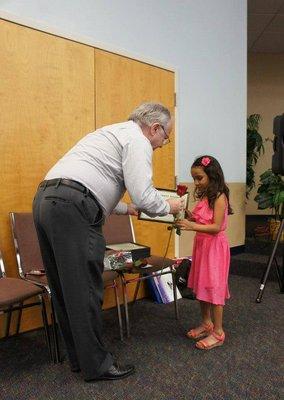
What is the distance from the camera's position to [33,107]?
101 inches

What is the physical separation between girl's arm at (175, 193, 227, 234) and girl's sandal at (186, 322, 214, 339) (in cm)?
66

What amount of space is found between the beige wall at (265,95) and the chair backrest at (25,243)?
5.57 meters

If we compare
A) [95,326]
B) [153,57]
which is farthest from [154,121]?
[153,57]

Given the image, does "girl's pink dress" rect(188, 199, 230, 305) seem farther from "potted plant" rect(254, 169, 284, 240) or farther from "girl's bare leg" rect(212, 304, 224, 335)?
"potted plant" rect(254, 169, 284, 240)

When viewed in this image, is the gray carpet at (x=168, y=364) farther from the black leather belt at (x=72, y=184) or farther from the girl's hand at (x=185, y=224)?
the black leather belt at (x=72, y=184)

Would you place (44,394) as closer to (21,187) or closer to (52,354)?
(52,354)

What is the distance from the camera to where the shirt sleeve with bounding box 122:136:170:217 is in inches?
68.6

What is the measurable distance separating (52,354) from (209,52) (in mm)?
3572

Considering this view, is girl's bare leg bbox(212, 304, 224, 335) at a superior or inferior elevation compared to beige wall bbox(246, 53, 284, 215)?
inferior

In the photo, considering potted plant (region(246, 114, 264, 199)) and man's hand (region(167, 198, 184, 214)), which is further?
potted plant (region(246, 114, 264, 199))

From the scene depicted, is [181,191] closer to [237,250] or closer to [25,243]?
[25,243]

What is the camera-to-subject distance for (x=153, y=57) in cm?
366

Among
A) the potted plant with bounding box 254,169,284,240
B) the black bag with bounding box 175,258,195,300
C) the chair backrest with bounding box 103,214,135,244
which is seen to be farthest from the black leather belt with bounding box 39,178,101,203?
the potted plant with bounding box 254,169,284,240

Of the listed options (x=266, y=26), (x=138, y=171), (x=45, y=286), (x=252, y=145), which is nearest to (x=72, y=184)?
(x=138, y=171)
